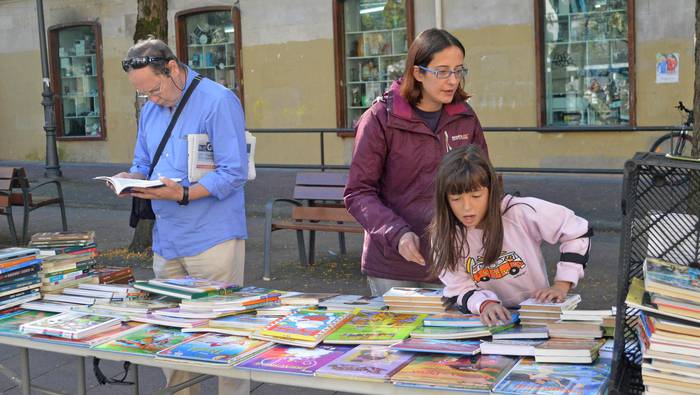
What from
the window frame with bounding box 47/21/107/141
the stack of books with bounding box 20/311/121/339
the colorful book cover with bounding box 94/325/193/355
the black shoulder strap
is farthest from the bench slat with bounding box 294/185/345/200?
the window frame with bounding box 47/21/107/141

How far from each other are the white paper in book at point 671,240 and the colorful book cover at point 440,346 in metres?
0.61

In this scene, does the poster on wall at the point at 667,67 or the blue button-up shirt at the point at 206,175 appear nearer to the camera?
the blue button-up shirt at the point at 206,175

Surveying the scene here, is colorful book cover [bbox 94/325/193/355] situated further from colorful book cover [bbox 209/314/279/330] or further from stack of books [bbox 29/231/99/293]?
stack of books [bbox 29/231/99/293]

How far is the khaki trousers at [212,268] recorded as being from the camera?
13.0 ft

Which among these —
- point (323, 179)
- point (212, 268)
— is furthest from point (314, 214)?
point (212, 268)

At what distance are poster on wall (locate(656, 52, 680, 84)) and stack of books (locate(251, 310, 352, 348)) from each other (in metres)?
10.0

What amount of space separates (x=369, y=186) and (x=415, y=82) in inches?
17.8

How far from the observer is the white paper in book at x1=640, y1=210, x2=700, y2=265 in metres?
2.49

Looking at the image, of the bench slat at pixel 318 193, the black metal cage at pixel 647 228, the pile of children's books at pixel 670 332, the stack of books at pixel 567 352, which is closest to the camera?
the pile of children's books at pixel 670 332

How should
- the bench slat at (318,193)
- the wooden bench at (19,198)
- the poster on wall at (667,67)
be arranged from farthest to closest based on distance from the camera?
1. the poster on wall at (667,67)
2. the wooden bench at (19,198)
3. the bench slat at (318,193)

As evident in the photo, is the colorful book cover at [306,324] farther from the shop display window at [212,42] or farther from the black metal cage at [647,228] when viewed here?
the shop display window at [212,42]

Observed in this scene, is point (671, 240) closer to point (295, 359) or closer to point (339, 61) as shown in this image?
point (295, 359)

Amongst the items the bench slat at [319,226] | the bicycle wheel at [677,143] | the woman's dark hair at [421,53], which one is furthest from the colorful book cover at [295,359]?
the bicycle wheel at [677,143]

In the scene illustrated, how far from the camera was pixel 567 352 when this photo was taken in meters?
2.67
